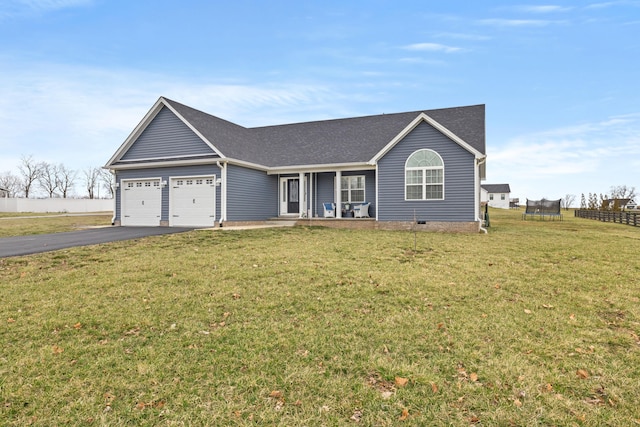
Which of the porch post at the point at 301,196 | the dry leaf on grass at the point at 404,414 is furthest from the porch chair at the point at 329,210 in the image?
the dry leaf on grass at the point at 404,414

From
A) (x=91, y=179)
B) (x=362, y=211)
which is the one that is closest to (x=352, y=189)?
(x=362, y=211)

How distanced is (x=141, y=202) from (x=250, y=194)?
Answer: 6038mm

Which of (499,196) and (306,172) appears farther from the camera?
(499,196)

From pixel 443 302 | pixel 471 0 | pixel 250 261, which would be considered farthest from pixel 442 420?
pixel 471 0

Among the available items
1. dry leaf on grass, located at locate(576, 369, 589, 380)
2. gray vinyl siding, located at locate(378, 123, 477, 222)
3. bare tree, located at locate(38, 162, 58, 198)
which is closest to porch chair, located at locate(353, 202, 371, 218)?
gray vinyl siding, located at locate(378, 123, 477, 222)

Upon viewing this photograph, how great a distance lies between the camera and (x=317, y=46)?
17969 millimetres

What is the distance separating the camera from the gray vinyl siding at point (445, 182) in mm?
15203

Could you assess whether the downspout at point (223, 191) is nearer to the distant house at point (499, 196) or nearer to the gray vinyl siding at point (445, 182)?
the gray vinyl siding at point (445, 182)

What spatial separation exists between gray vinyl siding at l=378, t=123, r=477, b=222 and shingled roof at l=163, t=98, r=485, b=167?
3.77 feet

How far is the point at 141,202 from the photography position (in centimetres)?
1875

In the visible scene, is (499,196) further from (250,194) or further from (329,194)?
(250,194)

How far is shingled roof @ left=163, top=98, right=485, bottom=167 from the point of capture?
17.6 metres

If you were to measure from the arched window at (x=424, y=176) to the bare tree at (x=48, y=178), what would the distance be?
250ft

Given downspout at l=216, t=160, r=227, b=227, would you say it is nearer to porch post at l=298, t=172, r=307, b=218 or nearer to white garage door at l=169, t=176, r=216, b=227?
white garage door at l=169, t=176, r=216, b=227
